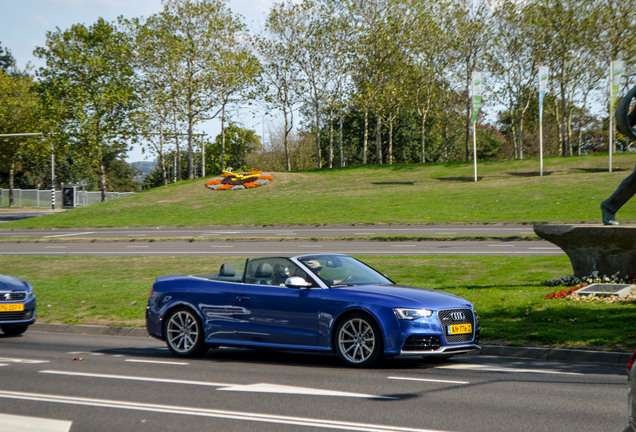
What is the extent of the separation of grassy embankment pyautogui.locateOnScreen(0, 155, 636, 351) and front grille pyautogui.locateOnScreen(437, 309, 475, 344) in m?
1.86

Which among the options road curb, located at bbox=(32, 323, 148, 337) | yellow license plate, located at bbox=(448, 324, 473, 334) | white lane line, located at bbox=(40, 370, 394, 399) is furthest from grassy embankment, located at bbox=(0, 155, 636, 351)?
white lane line, located at bbox=(40, 370, 394, 399)

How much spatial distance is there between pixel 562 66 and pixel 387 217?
26560 millimetres

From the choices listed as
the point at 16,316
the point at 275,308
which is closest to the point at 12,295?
the point at 16,316

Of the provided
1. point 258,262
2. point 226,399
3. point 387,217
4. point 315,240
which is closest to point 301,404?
point 226,399

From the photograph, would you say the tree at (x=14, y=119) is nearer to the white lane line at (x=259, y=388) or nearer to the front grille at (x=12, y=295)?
the front grille at (x=12, y=295)

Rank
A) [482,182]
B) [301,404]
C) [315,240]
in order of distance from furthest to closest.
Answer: [482,182], [315,240], [301,404]

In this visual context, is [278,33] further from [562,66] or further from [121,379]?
[121,379]

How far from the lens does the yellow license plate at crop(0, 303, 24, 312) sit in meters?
13.4

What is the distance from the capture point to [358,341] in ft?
30.2

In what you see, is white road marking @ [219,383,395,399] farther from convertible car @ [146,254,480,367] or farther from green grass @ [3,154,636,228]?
green grass @ [3,154,636,228]

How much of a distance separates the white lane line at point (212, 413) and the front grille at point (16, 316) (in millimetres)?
6010

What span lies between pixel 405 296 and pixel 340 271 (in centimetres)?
126

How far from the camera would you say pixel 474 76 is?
45.2 metres

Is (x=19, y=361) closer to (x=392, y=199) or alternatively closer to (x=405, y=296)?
(x=405, y=296)
